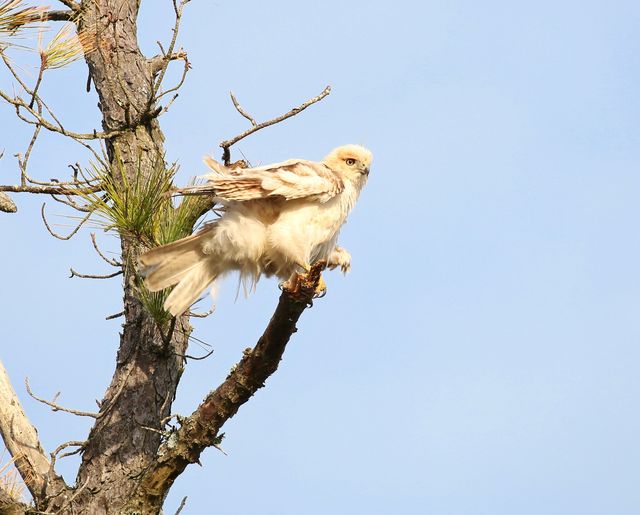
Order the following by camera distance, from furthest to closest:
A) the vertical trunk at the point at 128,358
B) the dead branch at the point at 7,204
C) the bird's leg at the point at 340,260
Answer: the bird's leg at the point at 340,260 < the vertical trunk at the point at 128,358 < the dead branch at the point at 7,204

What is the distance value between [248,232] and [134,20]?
218cm

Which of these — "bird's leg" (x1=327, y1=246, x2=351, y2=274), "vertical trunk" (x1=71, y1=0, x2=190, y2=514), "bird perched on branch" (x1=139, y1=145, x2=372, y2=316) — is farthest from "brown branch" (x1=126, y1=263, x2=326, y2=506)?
"bird's leg" (x1=327, y1=246, x2=351, y2=274)

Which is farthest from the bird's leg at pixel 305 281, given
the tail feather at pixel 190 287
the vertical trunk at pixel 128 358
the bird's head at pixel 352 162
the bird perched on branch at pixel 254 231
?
the bird's head at pixel 352 162

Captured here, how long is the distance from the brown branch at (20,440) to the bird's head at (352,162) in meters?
2.33

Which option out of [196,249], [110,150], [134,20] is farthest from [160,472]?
[134,20]

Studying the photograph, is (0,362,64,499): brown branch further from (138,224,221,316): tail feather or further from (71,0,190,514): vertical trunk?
(138,224,221,316): tail feather

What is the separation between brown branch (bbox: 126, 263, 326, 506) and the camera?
464 centimetres

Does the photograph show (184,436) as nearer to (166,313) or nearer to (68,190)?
(166,313)

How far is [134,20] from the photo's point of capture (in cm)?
676

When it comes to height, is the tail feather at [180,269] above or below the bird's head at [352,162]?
below

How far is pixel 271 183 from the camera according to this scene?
534 centimetres

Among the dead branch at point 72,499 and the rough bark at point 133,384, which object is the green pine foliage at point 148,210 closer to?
the rough bark at point 133,384

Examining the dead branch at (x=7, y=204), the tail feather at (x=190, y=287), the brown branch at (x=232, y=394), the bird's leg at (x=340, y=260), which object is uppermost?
the bird's leg at (x=340, y=260)

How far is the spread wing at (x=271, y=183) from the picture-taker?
529 centimetres
